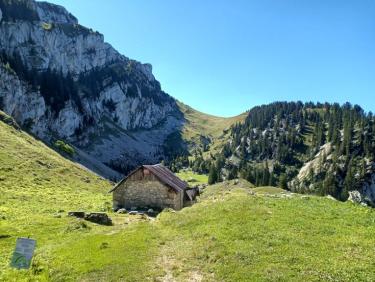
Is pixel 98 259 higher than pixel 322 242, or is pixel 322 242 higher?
pixel 322 242

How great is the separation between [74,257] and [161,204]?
34.7 m

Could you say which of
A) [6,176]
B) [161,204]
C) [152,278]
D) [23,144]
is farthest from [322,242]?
[23,144]

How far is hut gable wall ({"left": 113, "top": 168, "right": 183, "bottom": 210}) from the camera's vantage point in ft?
208

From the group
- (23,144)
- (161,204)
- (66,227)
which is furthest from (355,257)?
(23,144)

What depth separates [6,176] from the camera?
248ft

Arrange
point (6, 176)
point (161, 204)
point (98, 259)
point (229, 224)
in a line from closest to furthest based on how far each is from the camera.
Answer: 1. point (98, 259)
2. point (229, 224)
3. point (161, 204)
4. point (6, 176)

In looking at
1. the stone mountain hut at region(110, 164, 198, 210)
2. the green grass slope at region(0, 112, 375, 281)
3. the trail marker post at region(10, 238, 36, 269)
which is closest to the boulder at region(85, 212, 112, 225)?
the green grass slope at region(0, 112, 375, 281)

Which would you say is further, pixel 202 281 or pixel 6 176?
pixel 6 176

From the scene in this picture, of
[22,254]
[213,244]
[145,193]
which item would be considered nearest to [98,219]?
[145,193]

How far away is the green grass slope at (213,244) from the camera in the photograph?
82.2 feet

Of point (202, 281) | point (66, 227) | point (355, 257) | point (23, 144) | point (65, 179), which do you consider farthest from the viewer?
point (23, 144)

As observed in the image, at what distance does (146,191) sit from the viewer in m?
64.2

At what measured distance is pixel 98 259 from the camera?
2859cm

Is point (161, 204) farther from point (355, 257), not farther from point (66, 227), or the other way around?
point (355, 257)
